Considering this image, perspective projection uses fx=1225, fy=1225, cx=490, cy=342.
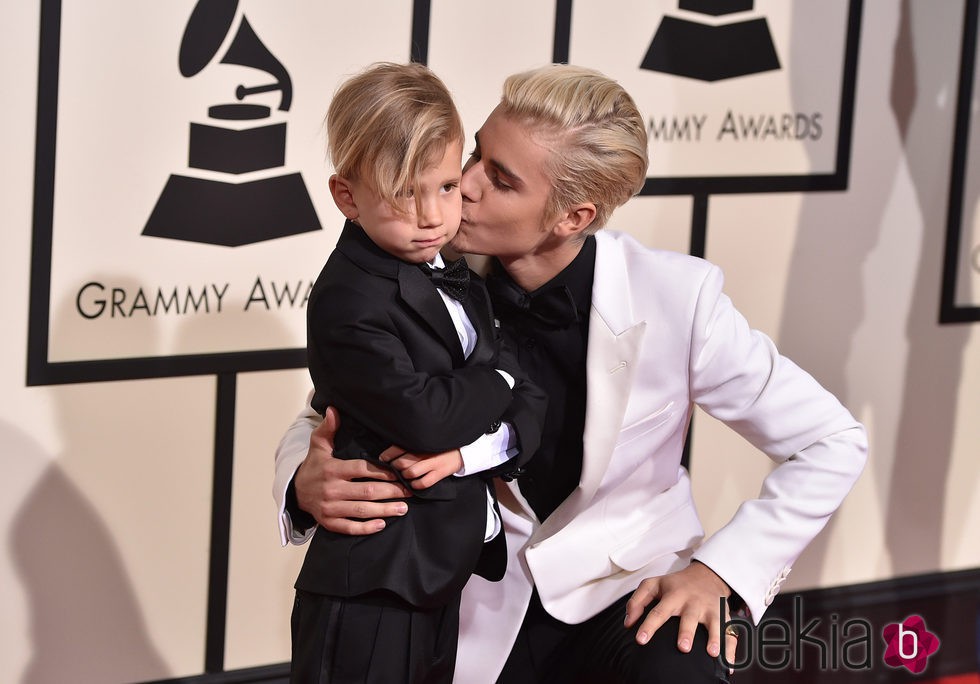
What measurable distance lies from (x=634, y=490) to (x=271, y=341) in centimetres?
86

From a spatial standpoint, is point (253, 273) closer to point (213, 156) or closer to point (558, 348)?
point (213, 156)

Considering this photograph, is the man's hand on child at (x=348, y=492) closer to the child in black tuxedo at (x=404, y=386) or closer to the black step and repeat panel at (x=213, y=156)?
the child in black tuxedo at (x=404, y=386)

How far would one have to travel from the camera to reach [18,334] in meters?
2.23

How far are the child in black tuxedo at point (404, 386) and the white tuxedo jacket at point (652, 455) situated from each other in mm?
234

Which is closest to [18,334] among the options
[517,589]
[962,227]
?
[517,589]

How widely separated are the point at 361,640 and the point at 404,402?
0.35 m

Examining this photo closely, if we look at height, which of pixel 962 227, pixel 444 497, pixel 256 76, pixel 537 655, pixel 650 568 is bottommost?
pixel 537 655

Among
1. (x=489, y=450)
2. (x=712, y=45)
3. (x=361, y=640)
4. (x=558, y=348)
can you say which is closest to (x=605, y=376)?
(x=558, y=348)

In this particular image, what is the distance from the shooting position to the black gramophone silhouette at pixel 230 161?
89.4 inches

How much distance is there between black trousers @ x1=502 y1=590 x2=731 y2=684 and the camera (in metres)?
1.74

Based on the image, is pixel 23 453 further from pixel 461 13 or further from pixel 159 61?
pixel 461 13

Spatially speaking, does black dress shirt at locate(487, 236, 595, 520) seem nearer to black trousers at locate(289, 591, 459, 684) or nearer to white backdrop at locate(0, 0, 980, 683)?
black trousers at locate(289, 591, 459, 684)

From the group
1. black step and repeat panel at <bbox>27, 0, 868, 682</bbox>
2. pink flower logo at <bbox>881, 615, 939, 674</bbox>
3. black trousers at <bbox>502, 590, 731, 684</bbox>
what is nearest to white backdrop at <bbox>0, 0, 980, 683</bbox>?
black step and repeat panel at <bbox>27, 0, 868, 682</bbox>

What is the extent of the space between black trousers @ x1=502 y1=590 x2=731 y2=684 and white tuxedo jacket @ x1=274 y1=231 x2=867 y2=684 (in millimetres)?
47
